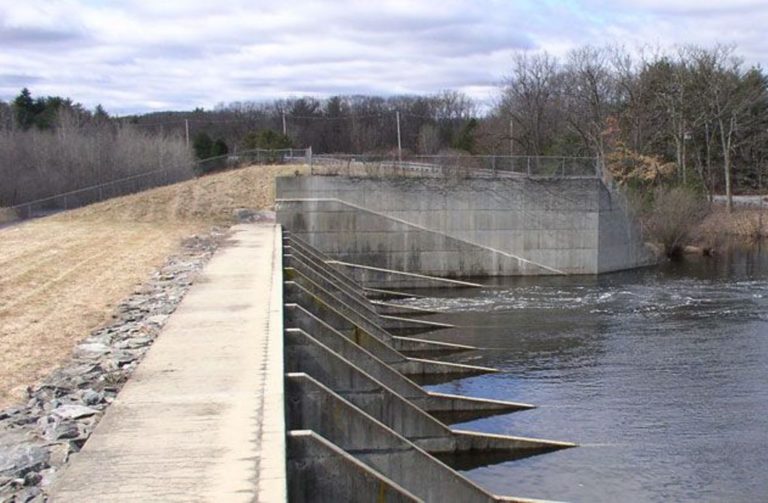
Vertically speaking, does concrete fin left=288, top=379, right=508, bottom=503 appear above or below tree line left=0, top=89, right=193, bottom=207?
below

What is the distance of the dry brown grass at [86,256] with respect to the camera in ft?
42.5

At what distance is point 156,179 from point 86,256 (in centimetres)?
2416

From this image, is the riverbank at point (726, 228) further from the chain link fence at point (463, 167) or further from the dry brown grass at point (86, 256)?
the dry brown grass at point (86, 256)

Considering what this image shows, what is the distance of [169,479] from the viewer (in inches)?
271

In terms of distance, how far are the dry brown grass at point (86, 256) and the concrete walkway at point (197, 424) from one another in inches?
66.6

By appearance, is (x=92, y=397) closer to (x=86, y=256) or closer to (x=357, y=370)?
(x=357, y=370)

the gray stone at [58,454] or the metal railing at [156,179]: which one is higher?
the metal railing at [156,179]

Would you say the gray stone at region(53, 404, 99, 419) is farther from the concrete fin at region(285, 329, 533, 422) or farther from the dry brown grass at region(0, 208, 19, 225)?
the dry brown grass at region(0, 208, 19, 225)

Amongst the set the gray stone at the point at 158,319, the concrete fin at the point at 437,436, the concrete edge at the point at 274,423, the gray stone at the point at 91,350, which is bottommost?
the concrete fin at the point at 437,436

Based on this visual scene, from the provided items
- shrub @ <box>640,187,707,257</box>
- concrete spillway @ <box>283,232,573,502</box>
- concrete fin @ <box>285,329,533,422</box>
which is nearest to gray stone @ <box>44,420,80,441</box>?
concrete spillway @ <box>283,232,573,502</box>

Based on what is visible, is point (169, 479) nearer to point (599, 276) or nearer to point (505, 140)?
point (599, 276)

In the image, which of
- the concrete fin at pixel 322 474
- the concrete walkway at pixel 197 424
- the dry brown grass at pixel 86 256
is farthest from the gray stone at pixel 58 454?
the dry brown grass at pixel 86 256

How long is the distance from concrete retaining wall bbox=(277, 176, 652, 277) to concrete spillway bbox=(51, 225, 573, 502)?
18906 mm

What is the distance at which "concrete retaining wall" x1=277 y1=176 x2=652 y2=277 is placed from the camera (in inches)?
1459
